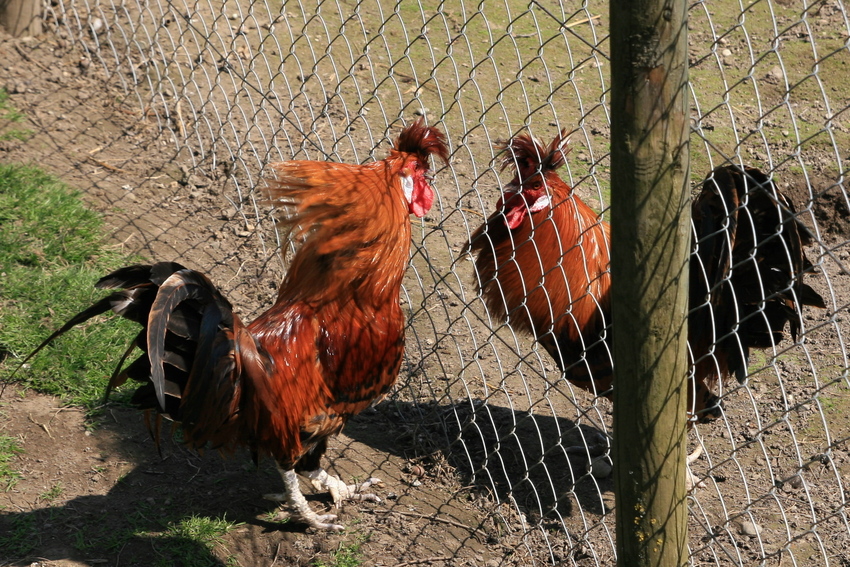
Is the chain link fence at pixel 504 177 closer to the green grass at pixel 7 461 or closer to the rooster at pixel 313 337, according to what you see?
the rooster at pixel 313 337

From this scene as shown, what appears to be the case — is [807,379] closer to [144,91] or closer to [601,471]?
[601,471]

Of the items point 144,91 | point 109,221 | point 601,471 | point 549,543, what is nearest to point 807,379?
point 601,471

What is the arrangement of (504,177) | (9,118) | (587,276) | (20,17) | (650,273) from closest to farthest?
(650,273) → (587,276) → (504,177) → (9,118) → (20,17)

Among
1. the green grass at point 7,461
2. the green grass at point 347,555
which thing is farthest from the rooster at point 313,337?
the green grass at point 7,461

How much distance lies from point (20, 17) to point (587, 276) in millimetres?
4968

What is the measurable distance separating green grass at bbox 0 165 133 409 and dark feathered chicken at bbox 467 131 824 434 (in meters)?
1.90

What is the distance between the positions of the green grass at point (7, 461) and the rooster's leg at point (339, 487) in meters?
1.16

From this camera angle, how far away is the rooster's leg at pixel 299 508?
3.12 m

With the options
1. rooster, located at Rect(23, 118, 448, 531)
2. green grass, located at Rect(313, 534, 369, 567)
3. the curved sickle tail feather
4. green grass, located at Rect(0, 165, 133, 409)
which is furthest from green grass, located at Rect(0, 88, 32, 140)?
green grass, located at Rect(313, 534, 369, 567)

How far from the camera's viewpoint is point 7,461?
3.19m

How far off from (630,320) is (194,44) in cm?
504

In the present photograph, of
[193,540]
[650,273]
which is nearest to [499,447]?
[193,540]

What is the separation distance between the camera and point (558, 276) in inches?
138

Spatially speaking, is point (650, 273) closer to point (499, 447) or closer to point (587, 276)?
point (587, 276)
